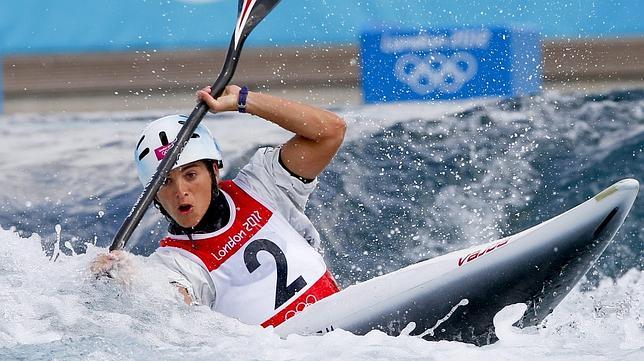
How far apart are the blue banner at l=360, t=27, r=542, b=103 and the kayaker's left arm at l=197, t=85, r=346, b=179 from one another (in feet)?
9.17

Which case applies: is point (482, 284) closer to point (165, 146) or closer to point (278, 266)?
point (278, 266)

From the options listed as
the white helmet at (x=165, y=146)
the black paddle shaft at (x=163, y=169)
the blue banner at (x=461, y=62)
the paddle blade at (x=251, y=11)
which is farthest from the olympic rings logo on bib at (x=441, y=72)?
the white helmet at (x=165, y=146)

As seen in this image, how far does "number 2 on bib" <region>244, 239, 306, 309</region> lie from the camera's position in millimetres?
3006

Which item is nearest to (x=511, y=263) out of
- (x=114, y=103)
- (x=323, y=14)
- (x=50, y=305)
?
(x=50, y=305)

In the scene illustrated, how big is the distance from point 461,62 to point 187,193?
3140 mm

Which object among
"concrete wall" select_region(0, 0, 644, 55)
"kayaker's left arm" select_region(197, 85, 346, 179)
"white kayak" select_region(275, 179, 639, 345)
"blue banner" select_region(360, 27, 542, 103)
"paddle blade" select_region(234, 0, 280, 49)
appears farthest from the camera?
"concrete wall" select_region(0, 0, 644, 55)

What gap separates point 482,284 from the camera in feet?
9.32

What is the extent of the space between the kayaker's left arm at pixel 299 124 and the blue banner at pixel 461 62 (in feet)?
9.17

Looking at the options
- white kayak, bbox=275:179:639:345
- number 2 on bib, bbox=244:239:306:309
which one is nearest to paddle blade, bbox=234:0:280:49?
number 2 on bib, bbox=244:239:306:309

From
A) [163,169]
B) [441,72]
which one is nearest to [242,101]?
[163,169]

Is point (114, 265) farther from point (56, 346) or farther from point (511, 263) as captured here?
point (511, 263)

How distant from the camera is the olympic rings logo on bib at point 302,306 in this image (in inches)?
118

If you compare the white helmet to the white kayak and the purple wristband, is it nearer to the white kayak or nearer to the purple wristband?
the purple wristband

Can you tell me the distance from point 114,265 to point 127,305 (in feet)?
0.36
